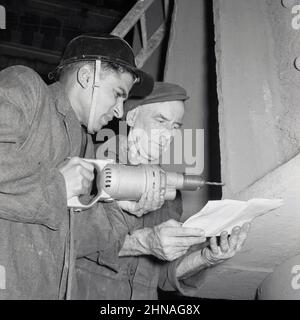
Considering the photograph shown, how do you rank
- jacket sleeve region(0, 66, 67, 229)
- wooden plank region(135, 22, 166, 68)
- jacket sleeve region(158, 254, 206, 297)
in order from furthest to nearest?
wooden plank region(135, 22, 166, 68) → jacket sleeve region(158, 254, 206, 297) → jacket sleeve region(0, 66, 67, 229)

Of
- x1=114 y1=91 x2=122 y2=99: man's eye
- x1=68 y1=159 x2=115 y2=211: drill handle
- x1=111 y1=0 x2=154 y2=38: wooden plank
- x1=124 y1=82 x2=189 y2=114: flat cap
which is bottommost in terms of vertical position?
x1=68 y1=159 x2=115 y2=211: drill handle

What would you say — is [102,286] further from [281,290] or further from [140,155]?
[281,290]

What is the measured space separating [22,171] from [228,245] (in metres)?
1.06

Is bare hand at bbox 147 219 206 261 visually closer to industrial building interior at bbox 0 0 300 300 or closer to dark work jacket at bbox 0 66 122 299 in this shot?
industrial building interior at bbox 0 0 300 300

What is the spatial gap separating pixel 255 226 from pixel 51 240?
3.06 ft

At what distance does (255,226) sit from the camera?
1682mm

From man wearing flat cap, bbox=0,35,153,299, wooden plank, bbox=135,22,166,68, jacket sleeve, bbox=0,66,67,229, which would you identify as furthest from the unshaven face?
wooden plank, bbox=135,22,166,68

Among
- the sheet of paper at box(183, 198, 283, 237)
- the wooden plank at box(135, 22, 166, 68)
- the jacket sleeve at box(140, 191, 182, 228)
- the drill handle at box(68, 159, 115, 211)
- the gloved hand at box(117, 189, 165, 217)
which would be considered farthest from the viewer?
the wooden plank at box(135, 22, 166, 68)

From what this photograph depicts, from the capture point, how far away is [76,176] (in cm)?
146

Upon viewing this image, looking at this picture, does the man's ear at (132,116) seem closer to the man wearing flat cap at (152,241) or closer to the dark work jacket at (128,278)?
the man wearing flat cap at (152,241)

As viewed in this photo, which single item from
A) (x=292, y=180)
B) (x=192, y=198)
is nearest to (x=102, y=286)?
(x=192, y=198)

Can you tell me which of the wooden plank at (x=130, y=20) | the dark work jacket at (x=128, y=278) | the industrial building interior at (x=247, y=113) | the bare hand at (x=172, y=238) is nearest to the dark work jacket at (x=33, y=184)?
the bare hand at (x=172, y=238)

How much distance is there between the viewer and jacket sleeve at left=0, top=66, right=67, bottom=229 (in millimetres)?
1248

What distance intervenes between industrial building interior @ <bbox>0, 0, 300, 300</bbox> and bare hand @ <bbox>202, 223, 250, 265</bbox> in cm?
6
